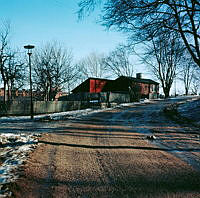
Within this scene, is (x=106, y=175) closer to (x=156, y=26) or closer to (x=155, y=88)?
(x=156, y=26)

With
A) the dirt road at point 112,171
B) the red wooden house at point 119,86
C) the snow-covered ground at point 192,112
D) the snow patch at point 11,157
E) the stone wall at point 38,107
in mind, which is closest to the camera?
the dirt road at point 112,171

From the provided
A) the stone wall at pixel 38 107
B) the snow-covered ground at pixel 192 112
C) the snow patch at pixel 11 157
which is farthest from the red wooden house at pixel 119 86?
the snow patch at pixel 11 157

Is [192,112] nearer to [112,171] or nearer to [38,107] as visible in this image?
[112,171]

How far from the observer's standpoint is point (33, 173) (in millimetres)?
3623

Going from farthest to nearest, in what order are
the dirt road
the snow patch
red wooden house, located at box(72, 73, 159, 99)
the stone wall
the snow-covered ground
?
red wooden house, located at box(72, 73, 159, 99), the stone wall, the snow-covered ground, the snow patch, the dirt road

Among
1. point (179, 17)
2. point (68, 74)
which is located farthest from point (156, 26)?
point (68, 74)

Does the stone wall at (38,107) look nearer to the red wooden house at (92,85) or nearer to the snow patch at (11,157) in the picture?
the snow patch at (11,157)

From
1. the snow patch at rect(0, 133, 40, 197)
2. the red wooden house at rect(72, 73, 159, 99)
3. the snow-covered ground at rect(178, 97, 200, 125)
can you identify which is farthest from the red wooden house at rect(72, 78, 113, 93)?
the snow patch at rect(0, 133, 40, 197)

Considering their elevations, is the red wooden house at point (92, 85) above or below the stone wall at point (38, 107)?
above

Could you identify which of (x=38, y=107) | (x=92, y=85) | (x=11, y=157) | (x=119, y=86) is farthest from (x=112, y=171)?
(x=119, y=86)

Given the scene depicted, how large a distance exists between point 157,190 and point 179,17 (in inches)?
445

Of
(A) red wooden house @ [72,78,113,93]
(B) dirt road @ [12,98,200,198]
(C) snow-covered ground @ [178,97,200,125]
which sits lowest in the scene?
(B) dirt road @ [12,98,200,198]

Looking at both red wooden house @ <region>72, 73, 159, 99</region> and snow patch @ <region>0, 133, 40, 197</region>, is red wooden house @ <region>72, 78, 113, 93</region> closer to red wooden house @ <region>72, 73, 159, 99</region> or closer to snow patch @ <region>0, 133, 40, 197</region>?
red wooden house @ <region>72, 73, 159, 99</region>

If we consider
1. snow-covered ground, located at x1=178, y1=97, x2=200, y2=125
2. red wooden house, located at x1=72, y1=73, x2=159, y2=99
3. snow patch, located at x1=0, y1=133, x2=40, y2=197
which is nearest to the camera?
snow patch, located at x1=0, y1=133, x2=40, y2=197
